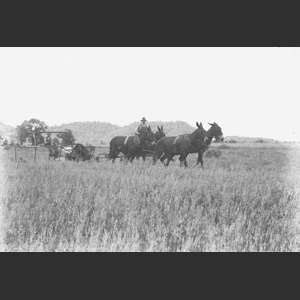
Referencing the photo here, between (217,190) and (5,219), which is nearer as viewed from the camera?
(5,219)

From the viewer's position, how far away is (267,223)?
5.47 metres

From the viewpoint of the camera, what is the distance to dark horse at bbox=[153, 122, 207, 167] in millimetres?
13500

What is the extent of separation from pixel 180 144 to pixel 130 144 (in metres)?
2.67

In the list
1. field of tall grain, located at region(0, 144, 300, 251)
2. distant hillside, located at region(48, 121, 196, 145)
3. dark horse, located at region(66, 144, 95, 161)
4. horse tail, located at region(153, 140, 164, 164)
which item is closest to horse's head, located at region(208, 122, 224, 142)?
horse tail, located at region(153, 140, 164, 164)

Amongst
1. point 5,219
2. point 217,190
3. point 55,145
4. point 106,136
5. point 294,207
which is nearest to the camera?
point 5,219

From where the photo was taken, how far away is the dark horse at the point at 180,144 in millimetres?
13500

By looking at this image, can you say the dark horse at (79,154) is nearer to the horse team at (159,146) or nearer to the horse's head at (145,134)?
the horse team at (159,146)

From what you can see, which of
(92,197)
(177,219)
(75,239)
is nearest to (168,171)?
(92,197)

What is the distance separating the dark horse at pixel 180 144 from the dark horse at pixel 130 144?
703 millimetres

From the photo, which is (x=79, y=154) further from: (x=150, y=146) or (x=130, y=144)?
(x=150, y=146)

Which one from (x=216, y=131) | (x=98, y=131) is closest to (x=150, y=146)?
(x=216, y=131)

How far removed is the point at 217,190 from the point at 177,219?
6.95 ft

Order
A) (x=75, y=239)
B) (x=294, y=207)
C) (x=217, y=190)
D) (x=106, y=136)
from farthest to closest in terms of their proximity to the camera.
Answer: (x=106, y=136) → (x=217, y=190) → (x=294, y=207) → (x=75, y=239)

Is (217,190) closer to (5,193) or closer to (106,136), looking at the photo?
(5,193)
